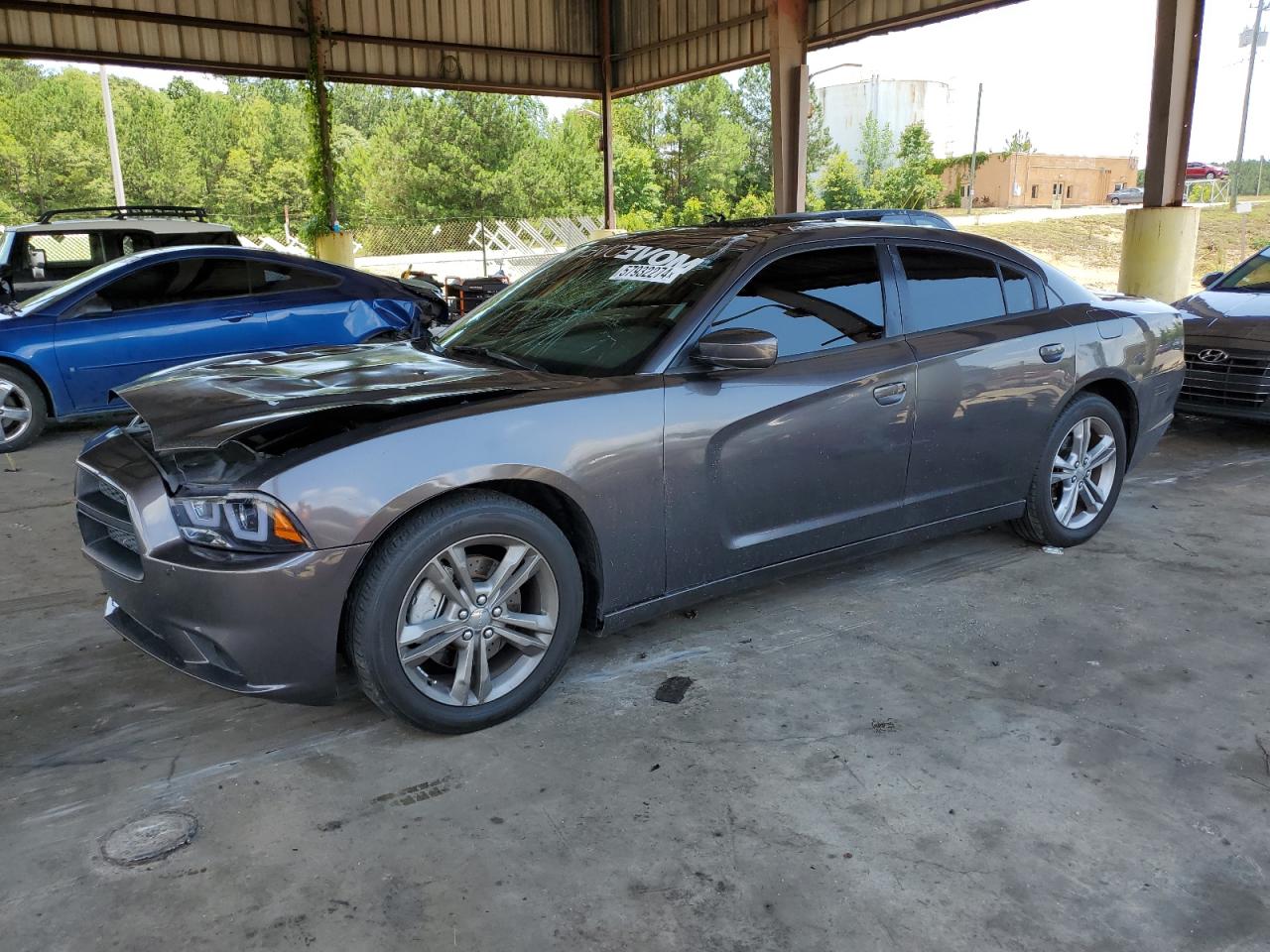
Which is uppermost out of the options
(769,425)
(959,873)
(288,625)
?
(769,425)

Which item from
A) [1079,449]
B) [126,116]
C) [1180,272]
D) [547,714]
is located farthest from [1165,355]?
[126,116]

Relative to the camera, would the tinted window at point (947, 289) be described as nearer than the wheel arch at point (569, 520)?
No

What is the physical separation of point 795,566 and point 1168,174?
31.1 feet

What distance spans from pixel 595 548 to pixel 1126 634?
84.7 inches

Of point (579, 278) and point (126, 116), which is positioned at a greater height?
point (126, 116)

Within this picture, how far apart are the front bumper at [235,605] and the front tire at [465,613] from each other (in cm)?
12

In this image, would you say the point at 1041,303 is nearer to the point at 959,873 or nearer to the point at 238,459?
the point at 959,873

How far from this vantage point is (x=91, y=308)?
7363 millimetres

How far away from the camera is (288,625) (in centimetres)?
270

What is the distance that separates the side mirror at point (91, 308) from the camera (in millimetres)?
7312

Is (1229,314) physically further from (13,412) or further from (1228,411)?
(13,412)

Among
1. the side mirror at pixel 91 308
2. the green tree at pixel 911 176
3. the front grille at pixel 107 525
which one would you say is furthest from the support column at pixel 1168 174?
the green tree at pixel 911 176

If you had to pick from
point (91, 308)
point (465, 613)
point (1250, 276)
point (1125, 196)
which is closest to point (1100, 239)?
point (1125, 196)

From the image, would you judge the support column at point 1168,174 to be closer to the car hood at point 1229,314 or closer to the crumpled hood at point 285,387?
the car hood at point 1229,314
